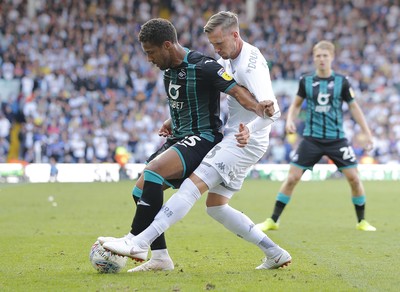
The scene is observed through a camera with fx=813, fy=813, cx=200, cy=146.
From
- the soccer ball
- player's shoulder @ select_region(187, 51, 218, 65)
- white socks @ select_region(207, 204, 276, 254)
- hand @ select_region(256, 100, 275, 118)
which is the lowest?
the soccer ball

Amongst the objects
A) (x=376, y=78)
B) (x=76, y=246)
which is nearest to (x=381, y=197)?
(x=76, y=246)

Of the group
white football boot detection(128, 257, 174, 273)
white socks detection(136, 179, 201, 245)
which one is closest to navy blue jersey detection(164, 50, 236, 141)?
white socks detection(136, 179, 201, 245)

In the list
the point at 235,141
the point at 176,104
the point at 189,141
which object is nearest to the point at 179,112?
the point at 176,104

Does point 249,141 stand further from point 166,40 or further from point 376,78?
point 376,78

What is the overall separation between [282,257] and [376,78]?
26.1m

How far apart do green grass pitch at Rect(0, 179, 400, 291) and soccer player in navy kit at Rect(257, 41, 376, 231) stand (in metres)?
0.46

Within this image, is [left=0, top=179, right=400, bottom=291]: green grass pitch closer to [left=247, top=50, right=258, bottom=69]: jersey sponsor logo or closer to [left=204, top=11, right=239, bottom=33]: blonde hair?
[left=247, top=50, right=258, bottom=69]: jersey sponsor logo

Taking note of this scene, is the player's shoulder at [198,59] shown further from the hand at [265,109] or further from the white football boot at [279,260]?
the white football boot at [279,260]

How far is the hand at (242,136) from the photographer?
6383mm

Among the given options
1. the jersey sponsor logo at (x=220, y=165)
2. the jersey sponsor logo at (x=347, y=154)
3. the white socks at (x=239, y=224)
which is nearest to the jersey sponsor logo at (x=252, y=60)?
the jersey sponsor logo at (x=220, y=165)

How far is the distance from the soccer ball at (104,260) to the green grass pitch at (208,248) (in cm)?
9

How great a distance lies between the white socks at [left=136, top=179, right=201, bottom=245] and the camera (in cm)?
648

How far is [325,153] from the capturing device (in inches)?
444

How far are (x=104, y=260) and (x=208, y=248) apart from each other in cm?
238
